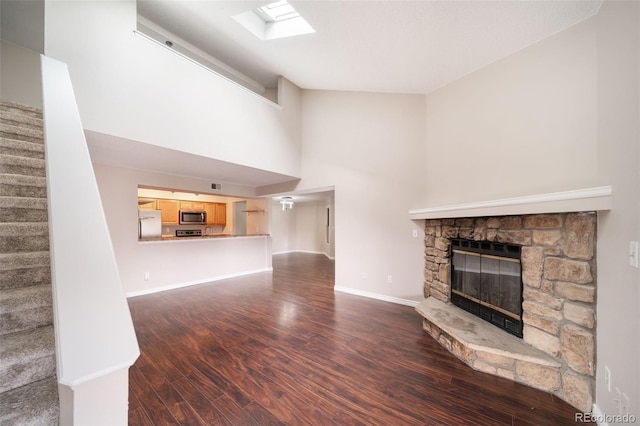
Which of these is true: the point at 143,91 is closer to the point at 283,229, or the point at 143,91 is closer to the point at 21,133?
the point at 21,133

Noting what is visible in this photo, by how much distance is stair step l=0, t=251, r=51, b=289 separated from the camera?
1.50 m

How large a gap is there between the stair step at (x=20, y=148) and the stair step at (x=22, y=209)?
2.45 feet

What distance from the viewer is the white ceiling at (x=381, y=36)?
2100mm

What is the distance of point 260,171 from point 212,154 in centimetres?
104

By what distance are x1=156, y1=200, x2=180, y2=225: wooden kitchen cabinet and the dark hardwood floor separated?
3.31 meters

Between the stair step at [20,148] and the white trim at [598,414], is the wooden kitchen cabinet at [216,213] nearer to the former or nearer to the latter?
the stair step at [20,148]

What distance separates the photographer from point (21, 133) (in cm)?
233

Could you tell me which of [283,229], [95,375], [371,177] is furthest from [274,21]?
[283,229]

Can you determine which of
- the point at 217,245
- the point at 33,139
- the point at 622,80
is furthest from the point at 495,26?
the point at 217,245

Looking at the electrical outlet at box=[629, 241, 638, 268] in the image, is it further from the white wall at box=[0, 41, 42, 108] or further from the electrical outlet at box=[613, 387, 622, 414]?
the white wall at box=[0, 41, 42, 108]

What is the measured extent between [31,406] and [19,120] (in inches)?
117

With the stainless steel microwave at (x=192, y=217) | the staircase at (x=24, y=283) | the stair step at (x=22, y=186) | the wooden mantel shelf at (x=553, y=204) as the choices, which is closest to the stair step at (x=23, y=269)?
the staircase at (x=24, y=283)

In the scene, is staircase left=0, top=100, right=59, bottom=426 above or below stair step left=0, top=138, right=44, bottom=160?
below

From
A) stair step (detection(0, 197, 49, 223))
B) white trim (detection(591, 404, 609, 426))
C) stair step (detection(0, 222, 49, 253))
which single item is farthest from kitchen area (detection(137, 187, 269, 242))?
white trim (detection(591, 404, 609, 426))
